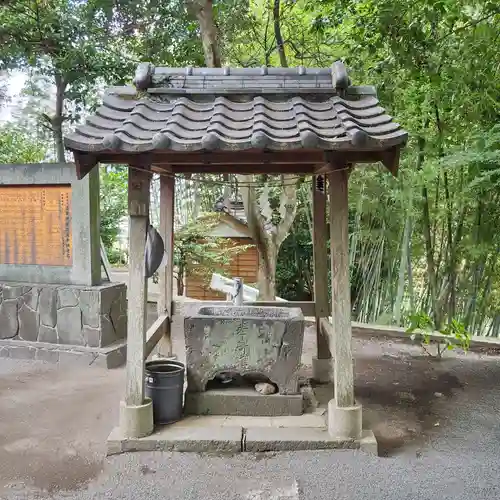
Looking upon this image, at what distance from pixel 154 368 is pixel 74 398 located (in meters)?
1.15

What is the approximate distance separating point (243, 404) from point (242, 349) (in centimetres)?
43

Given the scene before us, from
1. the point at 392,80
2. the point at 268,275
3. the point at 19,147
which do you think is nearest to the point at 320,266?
the point at 268,275

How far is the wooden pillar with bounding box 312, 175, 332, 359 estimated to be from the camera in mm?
4805

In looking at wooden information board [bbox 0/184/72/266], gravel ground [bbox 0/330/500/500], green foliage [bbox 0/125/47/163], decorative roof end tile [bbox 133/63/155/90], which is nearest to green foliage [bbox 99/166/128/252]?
green foliage [bbox 0/125/47/163]

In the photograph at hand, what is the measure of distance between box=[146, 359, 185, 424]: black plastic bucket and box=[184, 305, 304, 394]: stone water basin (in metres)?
0.16

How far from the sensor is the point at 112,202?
36.6ft

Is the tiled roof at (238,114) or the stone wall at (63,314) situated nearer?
the tiled roof at (238,114)

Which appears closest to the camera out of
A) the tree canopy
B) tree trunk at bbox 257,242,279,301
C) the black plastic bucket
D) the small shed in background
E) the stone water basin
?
the black plastic bucket

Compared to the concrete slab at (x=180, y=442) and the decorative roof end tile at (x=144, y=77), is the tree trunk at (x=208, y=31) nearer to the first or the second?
the decorative roof end tile at (x=144, y=77)

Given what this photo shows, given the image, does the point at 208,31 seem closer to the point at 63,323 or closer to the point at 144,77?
the point at 144,77

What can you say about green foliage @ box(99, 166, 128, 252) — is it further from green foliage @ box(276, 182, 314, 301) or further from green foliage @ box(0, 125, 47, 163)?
green foliage @ box(276, 182, 314, 301)

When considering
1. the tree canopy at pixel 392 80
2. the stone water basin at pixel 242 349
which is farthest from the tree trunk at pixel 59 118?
the stone water basin at pixel 242 349

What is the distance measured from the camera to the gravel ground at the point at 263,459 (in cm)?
292

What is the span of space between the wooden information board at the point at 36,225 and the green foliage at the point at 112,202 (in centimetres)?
468
